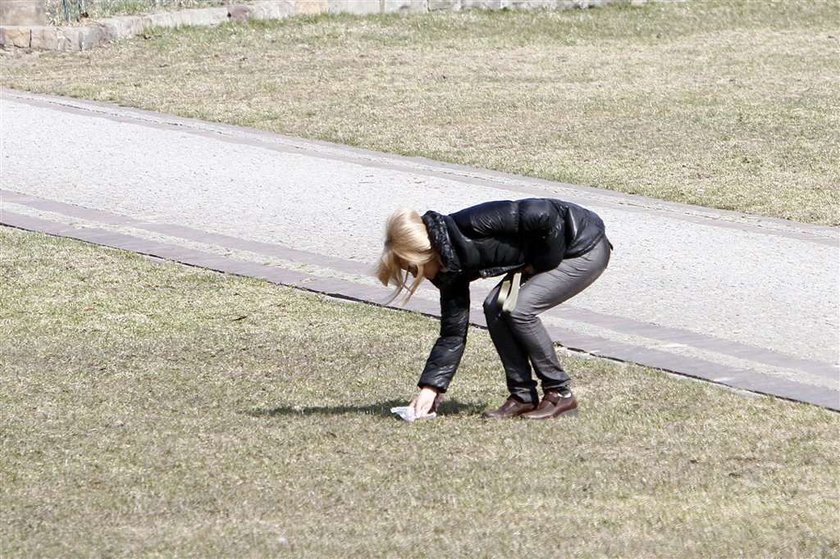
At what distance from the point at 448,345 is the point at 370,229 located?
3961 mm

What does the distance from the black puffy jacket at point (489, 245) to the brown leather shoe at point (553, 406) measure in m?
0.39

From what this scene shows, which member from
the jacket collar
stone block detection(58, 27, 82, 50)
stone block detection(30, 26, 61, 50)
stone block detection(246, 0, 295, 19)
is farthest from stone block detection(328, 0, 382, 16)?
the jacket collar

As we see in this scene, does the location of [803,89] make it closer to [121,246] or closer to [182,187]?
[182,187]

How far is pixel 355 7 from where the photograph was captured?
62.5 ft

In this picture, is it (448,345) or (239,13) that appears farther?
(239,13)

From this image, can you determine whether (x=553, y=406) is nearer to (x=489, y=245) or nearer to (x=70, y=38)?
(x=489, y=245)

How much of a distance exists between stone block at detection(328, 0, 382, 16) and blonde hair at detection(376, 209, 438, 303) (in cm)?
1340

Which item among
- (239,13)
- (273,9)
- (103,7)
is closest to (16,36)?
(103,7)

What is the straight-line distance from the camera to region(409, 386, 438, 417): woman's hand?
20.1 feet

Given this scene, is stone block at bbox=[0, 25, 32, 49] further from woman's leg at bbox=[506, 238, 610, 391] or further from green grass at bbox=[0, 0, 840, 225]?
woman's leg at bbox=[506, 238, 610, 391]

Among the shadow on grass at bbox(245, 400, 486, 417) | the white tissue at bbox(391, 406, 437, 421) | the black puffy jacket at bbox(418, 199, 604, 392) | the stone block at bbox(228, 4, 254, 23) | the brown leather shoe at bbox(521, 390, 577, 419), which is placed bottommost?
the stone block at bbox(228, 4, 254, 23)

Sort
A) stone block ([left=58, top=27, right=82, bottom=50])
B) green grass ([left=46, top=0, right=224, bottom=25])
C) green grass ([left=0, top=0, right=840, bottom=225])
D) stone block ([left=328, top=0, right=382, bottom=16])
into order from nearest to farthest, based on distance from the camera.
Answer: green grass ([left=0, top=0, right=840, bottom=225]), stone block ([left=58, top=27, right=82, bottom=50]), green grass ([left=46, top=0, right=224, bottom=25]), stone block ([left=328, top=0, right=382, bottom=16])

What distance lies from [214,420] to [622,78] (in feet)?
34.7

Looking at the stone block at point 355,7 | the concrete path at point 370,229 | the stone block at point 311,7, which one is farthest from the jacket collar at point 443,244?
the stone block at point 355,7
